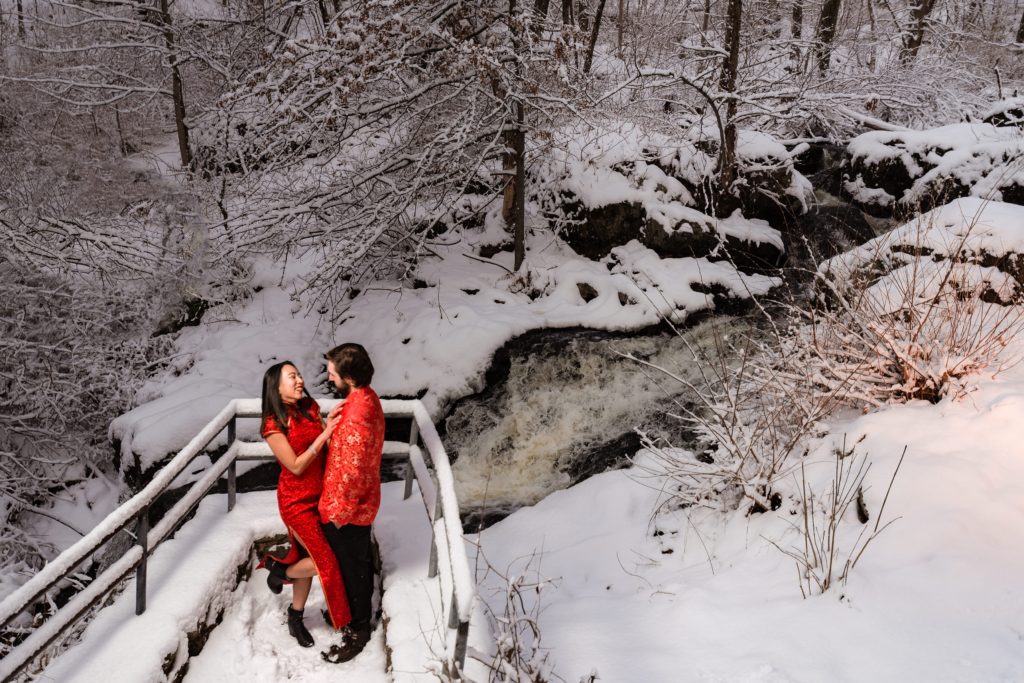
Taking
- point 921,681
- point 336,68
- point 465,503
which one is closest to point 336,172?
point 336,68

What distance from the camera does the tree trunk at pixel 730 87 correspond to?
10602mm

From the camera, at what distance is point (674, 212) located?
11.4 metres

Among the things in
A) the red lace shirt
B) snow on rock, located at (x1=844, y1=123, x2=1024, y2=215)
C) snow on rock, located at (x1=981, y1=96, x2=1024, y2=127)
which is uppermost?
snow on rock, located at (x1=981, y1=96, x2=1024, y2=127)

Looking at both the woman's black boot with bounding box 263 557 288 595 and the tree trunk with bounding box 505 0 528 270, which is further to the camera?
the tree trunk with bounding box 505 0 528 270

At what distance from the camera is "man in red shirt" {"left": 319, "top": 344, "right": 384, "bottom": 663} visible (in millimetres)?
3502

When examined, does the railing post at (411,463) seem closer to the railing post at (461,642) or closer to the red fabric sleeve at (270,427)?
the red fabric sleeve at (270,427)

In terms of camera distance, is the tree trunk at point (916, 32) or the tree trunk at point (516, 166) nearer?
the tree trunk at point (516, 166)

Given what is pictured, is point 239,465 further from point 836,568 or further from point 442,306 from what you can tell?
point 836,568

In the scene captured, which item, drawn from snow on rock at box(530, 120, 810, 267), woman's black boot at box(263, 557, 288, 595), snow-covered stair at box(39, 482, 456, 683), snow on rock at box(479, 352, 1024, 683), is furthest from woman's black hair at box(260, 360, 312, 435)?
snow on rock at box(530, 120, 810, 267)

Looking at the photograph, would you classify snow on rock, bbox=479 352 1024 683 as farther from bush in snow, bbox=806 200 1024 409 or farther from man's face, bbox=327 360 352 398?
man's face, bbox=327 360 352 398

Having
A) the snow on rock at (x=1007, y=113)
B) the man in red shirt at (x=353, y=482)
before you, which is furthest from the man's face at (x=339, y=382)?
the snow on rock at (x=1007, y=113)

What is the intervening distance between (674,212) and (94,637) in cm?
1051

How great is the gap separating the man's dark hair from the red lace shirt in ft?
0.30

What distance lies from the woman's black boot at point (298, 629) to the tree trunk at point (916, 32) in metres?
18.0
